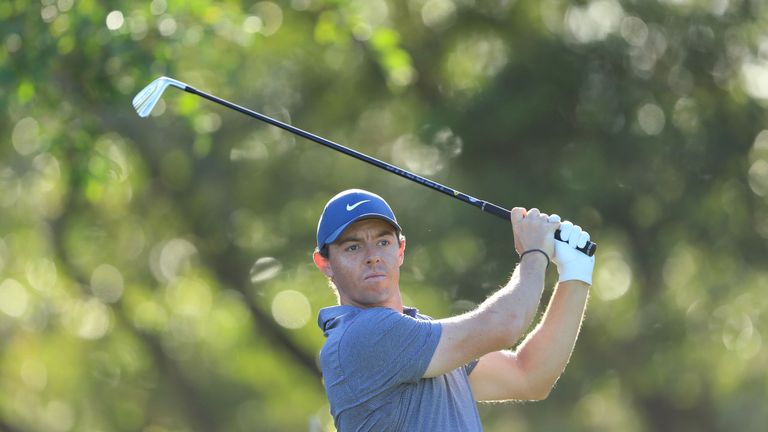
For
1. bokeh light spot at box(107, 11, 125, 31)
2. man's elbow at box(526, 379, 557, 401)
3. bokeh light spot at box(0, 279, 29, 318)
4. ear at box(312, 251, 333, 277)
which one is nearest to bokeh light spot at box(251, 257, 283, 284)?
bokeh light spot at box(0, 279, 29, 318)

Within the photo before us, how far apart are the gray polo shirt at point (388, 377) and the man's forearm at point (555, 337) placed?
1.61ft

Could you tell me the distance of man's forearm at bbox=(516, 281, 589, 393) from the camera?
468cm

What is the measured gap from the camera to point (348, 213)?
179 inches

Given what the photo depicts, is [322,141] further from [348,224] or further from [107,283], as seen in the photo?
[107,283]

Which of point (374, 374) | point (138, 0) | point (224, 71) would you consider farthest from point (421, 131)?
point (374, 374)

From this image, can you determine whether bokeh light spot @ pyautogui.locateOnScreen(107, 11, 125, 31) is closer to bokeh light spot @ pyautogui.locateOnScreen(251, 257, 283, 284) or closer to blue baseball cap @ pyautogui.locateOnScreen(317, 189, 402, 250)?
blue baseball cap @ pyautogui.locateOnScreen(317, 189, 402, 250)

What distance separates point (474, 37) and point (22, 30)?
1027 centimetres

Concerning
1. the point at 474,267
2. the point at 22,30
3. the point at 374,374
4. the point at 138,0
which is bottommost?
the point at 374,374

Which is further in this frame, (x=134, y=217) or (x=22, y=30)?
(x=134, y=217)

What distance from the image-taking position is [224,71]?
995 cm

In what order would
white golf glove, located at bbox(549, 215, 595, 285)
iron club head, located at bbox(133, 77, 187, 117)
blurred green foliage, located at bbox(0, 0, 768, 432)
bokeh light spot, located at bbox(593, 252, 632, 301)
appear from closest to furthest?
1. white golf glove, located at bbox(549, 215, 595, 285)
2. iron club head, located at bbox(133, 77, 187, 117)
3. blurred green foliage, located at bbox(0, 0, 768, 432)
4. bokeh light spot, located at bbox(593, 252, 632, 301)

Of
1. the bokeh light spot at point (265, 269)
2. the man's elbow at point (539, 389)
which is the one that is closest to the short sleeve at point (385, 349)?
the man's elbow at point (539, 389)

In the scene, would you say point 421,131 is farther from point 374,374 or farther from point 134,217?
point 374,374

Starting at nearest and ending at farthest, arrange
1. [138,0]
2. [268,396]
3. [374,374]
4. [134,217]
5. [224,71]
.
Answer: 1. [374,374]
2. [138,0]
3. [224,71]
4. [134,217]
5. [268,396]
